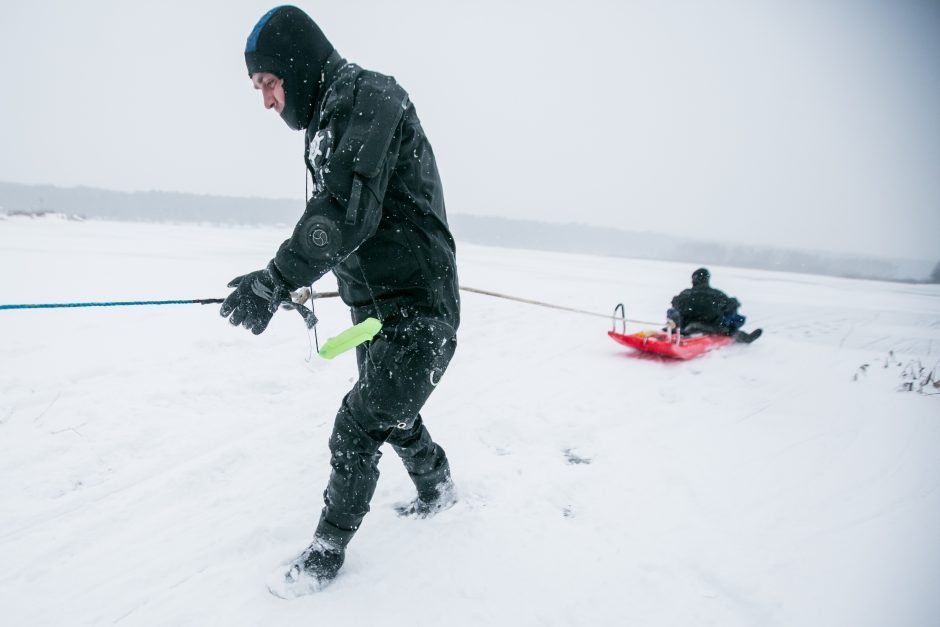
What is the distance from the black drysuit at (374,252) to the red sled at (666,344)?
479 centimetres

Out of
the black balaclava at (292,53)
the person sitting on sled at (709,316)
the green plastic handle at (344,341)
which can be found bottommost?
the person sitting on sled at (709,316)

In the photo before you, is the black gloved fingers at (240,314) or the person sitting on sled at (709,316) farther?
the person sitting on sled at (709,316)

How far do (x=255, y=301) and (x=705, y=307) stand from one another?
724 cm

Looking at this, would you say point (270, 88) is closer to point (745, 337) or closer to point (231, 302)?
point (231, 302)

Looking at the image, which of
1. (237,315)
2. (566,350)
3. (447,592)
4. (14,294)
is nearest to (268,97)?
(237,315)

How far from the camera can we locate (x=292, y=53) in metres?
1.79

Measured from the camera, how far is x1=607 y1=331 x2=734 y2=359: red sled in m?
6.25

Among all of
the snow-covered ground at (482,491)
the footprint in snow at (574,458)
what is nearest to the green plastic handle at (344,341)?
the snow-covered ground at (482,491)

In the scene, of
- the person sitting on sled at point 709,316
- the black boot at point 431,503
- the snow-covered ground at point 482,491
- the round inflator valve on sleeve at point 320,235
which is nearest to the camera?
the round inflator valve on sleeve at point 320,235

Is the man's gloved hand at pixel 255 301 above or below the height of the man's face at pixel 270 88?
below

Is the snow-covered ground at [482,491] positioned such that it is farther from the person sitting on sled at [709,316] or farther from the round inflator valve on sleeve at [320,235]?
the person sitting on sled at [709,316]

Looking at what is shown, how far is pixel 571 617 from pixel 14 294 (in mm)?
8583

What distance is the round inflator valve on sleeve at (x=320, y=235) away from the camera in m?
1.62

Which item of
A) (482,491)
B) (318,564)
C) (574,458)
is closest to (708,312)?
(574,458)
